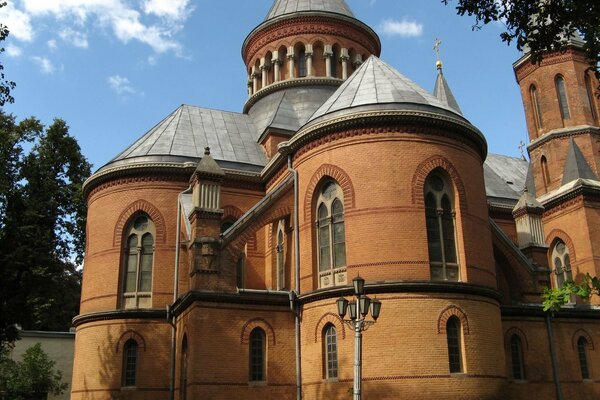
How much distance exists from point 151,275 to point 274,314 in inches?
243

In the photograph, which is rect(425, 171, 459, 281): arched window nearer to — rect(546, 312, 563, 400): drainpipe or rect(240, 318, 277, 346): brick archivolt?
rect(240, 318, 277, 346): brick archivolt

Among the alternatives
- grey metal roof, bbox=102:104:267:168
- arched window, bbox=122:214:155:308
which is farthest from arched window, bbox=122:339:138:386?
grey metal roof, bbox=102:104:267:168

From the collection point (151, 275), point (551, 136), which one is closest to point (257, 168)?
point (151, 275)

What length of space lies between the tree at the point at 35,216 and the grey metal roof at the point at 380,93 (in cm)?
1136

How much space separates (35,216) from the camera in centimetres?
2406

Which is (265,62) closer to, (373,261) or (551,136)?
(551,136)

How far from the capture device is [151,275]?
2267cm

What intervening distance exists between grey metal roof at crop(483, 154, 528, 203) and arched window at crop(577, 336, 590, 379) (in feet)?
25.5

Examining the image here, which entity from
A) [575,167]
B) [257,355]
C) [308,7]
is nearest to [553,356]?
[575,167]

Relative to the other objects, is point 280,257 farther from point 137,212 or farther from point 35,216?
point 35,216

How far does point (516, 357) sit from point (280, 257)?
907 cm

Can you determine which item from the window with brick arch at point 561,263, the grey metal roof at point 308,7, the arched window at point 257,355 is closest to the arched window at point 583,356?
the window with brick arch at point 561,263

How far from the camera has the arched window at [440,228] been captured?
18.1 meters

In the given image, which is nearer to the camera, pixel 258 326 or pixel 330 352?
pixel 330 352
